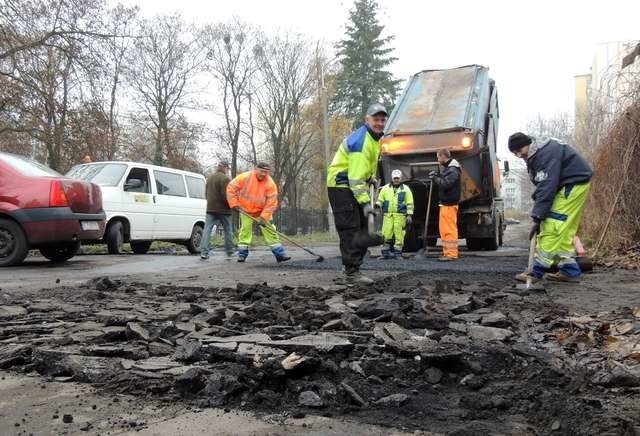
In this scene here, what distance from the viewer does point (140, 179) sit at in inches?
452

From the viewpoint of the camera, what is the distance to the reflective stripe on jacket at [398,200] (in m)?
9.80

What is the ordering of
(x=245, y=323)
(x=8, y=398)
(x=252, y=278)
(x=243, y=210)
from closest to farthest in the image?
1. (x=8, y=398)
2. (x=245, y=323)
3. (x=252, y=278)
4. (x=243, y=210)

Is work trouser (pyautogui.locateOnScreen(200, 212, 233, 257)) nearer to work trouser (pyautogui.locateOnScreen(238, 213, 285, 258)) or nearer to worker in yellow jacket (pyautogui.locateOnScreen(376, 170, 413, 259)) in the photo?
work trouser (pyautogui.locateOnScreen(238, 213, 285, 258))

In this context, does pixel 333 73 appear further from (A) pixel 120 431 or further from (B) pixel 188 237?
(A) pixel 120 431

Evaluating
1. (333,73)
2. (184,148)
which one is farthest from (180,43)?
(333,73)

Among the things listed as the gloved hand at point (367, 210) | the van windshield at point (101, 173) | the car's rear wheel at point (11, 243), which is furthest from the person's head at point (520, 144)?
the van windshield at point (101, 173)

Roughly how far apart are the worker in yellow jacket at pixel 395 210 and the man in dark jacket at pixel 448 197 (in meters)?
0.73

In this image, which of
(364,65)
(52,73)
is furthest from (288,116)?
(52,73)

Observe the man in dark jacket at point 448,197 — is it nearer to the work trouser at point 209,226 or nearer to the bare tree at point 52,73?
the work trouser at point 209,226

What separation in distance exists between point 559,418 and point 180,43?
114 feet

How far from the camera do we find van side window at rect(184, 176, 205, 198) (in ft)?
42.7

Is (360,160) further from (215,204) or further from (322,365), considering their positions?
(215,204)

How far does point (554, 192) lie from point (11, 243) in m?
7.47

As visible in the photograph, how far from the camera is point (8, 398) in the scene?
2416 millimetres
